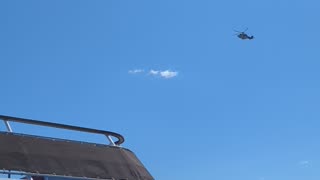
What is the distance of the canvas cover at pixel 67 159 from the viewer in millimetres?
9891

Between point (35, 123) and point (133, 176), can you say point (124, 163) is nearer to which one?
point (133, 176)

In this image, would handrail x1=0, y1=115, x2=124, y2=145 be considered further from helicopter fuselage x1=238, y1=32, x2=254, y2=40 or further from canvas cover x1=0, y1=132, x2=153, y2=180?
helicopter fuselage x1=238, y1=32, x2=254, y2=40

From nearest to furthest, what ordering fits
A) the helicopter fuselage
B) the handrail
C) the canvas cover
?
the canvas cover
the handrail
the helicopter fuselage

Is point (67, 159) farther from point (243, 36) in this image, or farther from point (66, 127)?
point (243, 36)

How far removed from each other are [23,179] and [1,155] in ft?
1.90

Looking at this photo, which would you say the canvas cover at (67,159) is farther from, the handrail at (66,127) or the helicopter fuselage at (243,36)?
the helicopter fuselage at (243,36)

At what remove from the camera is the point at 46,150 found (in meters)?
10.6

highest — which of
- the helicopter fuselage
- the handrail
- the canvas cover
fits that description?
the helicopter fuselage

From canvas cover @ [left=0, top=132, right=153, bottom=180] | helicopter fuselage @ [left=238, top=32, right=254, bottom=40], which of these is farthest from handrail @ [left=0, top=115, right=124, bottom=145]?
helicopter fuselage @ [left=238, top=32, right=254, bottom=40]

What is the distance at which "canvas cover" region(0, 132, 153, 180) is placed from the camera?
9.89 m

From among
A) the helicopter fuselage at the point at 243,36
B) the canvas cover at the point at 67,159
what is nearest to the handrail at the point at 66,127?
the canvas cover at the point at 67,159

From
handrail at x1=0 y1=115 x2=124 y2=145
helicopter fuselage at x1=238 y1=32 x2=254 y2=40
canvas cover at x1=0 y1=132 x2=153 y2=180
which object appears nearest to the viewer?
canvas cover at x1=0 y1=132 x2=153 y2=180

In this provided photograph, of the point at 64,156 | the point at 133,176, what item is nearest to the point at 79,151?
the point at 64,156

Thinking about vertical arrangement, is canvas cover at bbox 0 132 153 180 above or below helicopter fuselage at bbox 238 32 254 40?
below
